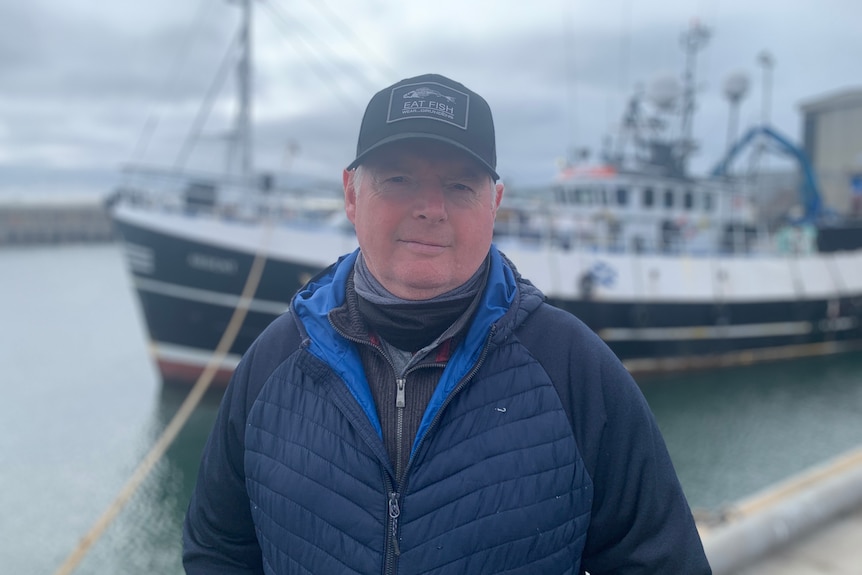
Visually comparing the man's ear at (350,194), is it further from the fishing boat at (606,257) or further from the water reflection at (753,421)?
the fishing boat at (606,257)

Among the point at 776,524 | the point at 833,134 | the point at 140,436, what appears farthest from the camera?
the point at 833,134

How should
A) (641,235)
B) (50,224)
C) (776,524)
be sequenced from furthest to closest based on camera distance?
(50,224) < (641,235) < (776,524)

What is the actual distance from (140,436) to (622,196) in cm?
1058

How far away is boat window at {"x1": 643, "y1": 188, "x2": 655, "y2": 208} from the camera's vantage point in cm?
1498

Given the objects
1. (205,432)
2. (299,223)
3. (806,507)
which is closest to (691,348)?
(299,223)

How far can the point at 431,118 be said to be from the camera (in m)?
1.31

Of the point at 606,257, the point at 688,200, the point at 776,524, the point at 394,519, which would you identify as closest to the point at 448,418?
the point at 394,519

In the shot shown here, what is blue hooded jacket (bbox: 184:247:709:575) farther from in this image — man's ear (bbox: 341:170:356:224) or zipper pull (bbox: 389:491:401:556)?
man's ear (bbox: 341:170:356:224)

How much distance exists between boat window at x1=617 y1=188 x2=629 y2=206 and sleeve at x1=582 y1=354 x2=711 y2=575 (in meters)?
14.2

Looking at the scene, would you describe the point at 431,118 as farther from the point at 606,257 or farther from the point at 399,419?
the point at 606,257

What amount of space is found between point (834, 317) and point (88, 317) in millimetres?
21404

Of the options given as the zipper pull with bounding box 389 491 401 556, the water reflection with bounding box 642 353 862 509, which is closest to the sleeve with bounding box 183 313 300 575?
the zipper pull with bounding box 389 491 401 556

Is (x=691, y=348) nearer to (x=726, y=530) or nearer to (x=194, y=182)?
(x=194, y=182)

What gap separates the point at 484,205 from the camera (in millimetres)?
1380
